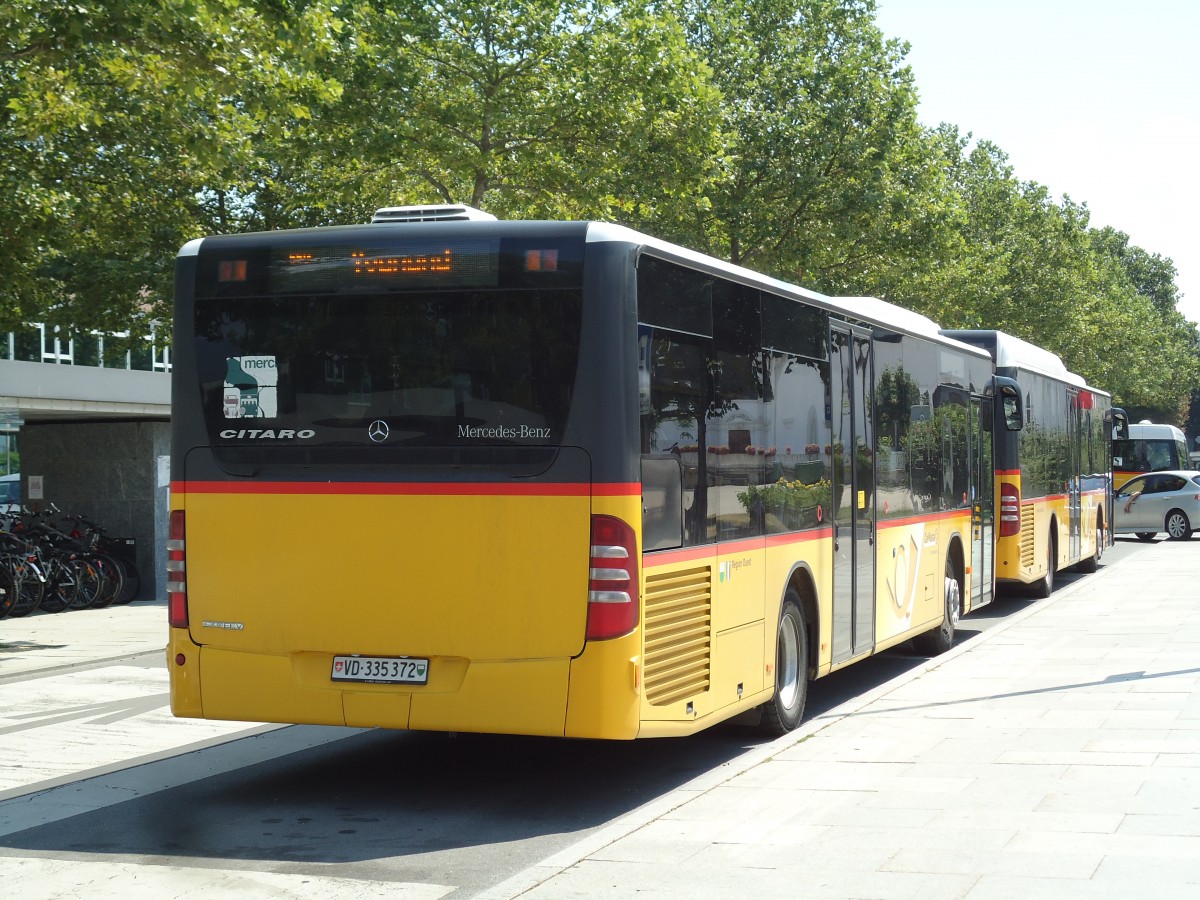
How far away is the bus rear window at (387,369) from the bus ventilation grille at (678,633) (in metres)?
1.04

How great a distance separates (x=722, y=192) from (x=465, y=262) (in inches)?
973

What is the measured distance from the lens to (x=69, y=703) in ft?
42.0

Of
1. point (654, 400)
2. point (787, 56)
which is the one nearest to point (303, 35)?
point (654, 400)

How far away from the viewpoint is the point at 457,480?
26.2 feet

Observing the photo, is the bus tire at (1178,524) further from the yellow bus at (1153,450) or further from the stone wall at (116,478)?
→ the stone wall at (116,478)

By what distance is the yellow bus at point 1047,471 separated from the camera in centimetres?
1933

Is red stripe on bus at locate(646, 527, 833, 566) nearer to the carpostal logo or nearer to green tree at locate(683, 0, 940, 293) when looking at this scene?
the carpostal logo

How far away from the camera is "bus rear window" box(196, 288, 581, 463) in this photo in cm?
791

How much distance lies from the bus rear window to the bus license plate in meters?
1.06

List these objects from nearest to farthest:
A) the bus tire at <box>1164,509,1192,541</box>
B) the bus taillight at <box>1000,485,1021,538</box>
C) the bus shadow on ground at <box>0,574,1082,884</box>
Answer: the bus shadow on ground at <box>0,574,1082,884</box>, the bus taillight at <box>1000,485,1021,538</box>, the bus tire at <box>1164,509,1192,541</box>

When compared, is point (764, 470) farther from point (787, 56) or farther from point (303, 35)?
point (787, 56)

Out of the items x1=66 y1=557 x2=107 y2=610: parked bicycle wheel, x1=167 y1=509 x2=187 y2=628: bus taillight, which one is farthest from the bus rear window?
x1=66 y1=557 x2=107 y2=610: parked bicycle wheel

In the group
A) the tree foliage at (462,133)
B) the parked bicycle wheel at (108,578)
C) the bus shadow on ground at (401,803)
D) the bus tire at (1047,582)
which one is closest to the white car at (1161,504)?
the tree foliage at (462,133)

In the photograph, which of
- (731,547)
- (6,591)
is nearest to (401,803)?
(731,547)
